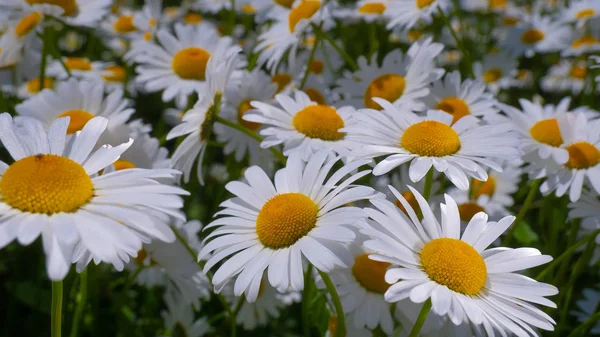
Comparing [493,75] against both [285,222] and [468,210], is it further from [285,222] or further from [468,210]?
[285,222]

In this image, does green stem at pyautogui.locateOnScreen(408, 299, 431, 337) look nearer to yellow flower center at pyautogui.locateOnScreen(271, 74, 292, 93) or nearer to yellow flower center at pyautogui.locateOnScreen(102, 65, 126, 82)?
yellow flower center at pyautogui.locateOnScreen(271, 74, 292, 93)

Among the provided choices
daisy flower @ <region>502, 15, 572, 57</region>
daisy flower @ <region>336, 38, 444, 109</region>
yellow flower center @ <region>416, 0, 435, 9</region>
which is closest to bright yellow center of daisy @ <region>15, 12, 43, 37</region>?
daisy flower @ <region>336, 38, 444, 109</region>

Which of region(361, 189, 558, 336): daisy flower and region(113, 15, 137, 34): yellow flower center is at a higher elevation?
region(361, 189, 558, 336): daisy flower

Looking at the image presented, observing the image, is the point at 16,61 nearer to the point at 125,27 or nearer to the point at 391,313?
the point at 125,27

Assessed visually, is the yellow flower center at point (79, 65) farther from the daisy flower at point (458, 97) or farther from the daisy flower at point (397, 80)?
the daisy flower at point (458, 97)

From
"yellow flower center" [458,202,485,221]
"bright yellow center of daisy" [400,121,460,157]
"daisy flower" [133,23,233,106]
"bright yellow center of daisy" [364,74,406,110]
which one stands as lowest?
"yellow flower center" [458,202,485,221]

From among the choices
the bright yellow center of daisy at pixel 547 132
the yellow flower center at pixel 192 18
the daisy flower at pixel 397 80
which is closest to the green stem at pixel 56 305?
the daisy flower at pixel 397 80

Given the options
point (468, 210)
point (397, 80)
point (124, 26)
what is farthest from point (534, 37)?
point (124, 26)
